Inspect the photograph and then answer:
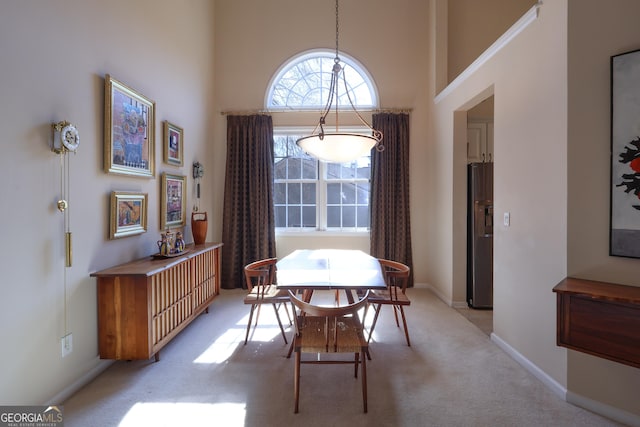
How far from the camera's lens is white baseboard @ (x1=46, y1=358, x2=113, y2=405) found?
1957mm

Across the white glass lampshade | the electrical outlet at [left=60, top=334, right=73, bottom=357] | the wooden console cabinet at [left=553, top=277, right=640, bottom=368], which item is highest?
the white glass lampshade

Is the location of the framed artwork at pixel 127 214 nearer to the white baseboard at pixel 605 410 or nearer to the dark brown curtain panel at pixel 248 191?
the dark brown curtain panel at pixel 248 191

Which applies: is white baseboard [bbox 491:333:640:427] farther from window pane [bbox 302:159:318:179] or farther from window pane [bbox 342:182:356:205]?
window pane [bbox 302:159:318:179]

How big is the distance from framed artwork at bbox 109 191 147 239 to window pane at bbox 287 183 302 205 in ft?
7.43

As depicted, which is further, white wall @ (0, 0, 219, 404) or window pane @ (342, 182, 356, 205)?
window pane @ (342, 182, 356, 205)

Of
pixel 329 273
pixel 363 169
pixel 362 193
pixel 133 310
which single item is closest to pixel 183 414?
pixel 133 310

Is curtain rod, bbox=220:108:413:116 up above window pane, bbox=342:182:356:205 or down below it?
above

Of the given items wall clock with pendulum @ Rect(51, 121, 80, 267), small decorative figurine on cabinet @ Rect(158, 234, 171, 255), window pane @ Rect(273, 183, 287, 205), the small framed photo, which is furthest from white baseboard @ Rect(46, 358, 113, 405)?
window pane @ Rect(273, 183, 287, 205)

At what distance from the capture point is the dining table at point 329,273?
7.14ft

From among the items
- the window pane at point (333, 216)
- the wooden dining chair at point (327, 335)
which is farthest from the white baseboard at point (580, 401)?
the window pane at point (333, 216)

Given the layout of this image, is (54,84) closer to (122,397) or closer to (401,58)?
(122,397)

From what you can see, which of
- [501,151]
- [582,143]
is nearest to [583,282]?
[582,143]

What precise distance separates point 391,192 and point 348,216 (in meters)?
0.79

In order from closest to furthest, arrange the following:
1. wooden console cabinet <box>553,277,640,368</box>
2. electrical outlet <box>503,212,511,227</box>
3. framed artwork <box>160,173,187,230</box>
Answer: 1. wooden console cabinet <box>553,277,640,368</box>
2. electrical outlet <box>503,212,511,227</box>
3. framed artwork <box>160,173,187,230</box>
